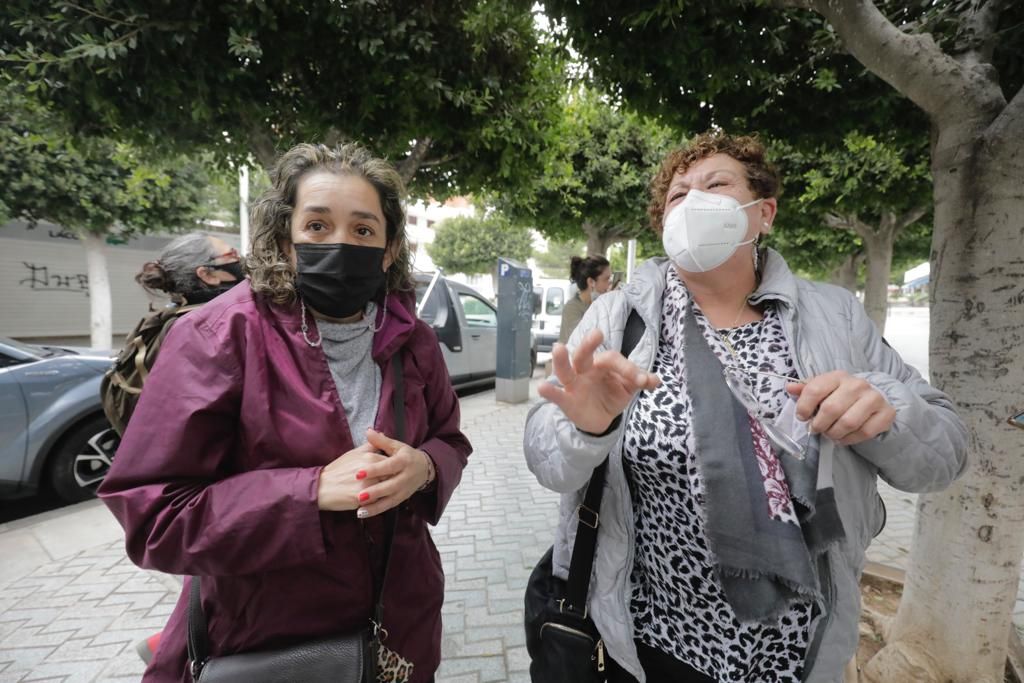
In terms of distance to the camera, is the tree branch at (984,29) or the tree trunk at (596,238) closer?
the tree branch at (984,29)

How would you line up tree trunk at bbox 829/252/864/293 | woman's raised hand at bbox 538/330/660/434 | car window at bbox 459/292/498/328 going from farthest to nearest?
tree trunk at bbox 829/252/864/293 < car window at bbox 459/292/498/328 < woman's raised hand at bbox 538/330/660/434

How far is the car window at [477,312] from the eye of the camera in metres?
9.15

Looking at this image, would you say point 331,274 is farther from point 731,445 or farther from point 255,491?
A: point 731,445

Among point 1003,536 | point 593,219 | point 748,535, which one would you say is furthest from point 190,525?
point 593,219

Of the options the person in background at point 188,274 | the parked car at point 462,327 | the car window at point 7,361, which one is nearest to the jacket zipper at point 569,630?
the person in background at point 188,274

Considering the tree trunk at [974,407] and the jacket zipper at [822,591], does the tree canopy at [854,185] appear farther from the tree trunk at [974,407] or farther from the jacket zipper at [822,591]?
the jacket zipper at [822,591]

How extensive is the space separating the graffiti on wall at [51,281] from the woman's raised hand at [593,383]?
21623 mm

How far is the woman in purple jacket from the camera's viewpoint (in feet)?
3.66

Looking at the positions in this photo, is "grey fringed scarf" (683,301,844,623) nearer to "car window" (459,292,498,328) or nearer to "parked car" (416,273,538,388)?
"parked car" (416,273,538,388)

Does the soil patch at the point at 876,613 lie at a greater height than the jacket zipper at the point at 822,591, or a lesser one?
lesser

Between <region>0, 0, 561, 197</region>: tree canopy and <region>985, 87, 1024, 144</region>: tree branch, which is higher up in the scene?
<region>0, 0, 561, 197</region>: tree canopy

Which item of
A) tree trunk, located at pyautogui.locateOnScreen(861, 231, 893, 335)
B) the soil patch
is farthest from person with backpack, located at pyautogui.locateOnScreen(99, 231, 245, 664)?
tree trunk, located at pyautogui.locateOnScreen(861, 231, 893, 335)

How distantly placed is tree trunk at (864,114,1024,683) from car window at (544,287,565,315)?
12.6 metres

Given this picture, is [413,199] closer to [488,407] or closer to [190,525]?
[488,407]
